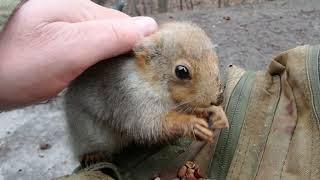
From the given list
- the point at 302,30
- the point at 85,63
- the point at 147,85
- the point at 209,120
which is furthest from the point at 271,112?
the point at 302,30

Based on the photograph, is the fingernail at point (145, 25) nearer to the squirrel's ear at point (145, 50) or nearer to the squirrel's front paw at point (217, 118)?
the squirrel's ear at point (145, 50)

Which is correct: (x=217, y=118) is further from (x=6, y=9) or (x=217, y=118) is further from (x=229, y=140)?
(x=6, y=9)

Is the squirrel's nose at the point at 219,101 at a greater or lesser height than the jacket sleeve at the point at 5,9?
lesser

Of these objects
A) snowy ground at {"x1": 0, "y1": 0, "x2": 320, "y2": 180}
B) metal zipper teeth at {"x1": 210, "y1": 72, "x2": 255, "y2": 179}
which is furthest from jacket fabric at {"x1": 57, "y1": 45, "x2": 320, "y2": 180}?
snowy ground at {"x1": 0, "y1": 0, "x2": 320, "y2": 180}

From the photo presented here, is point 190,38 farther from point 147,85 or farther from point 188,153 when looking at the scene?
point 188,153

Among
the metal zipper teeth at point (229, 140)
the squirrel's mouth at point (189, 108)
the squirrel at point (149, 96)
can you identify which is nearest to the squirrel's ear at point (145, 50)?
the squirrel at point (149, 96)

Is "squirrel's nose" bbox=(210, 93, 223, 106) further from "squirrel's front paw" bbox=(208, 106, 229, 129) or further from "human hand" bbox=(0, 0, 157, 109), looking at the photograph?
"human hand" bbox=(0, 0, 157, 109)

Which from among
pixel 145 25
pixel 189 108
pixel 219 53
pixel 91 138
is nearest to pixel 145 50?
pixel 145 25
